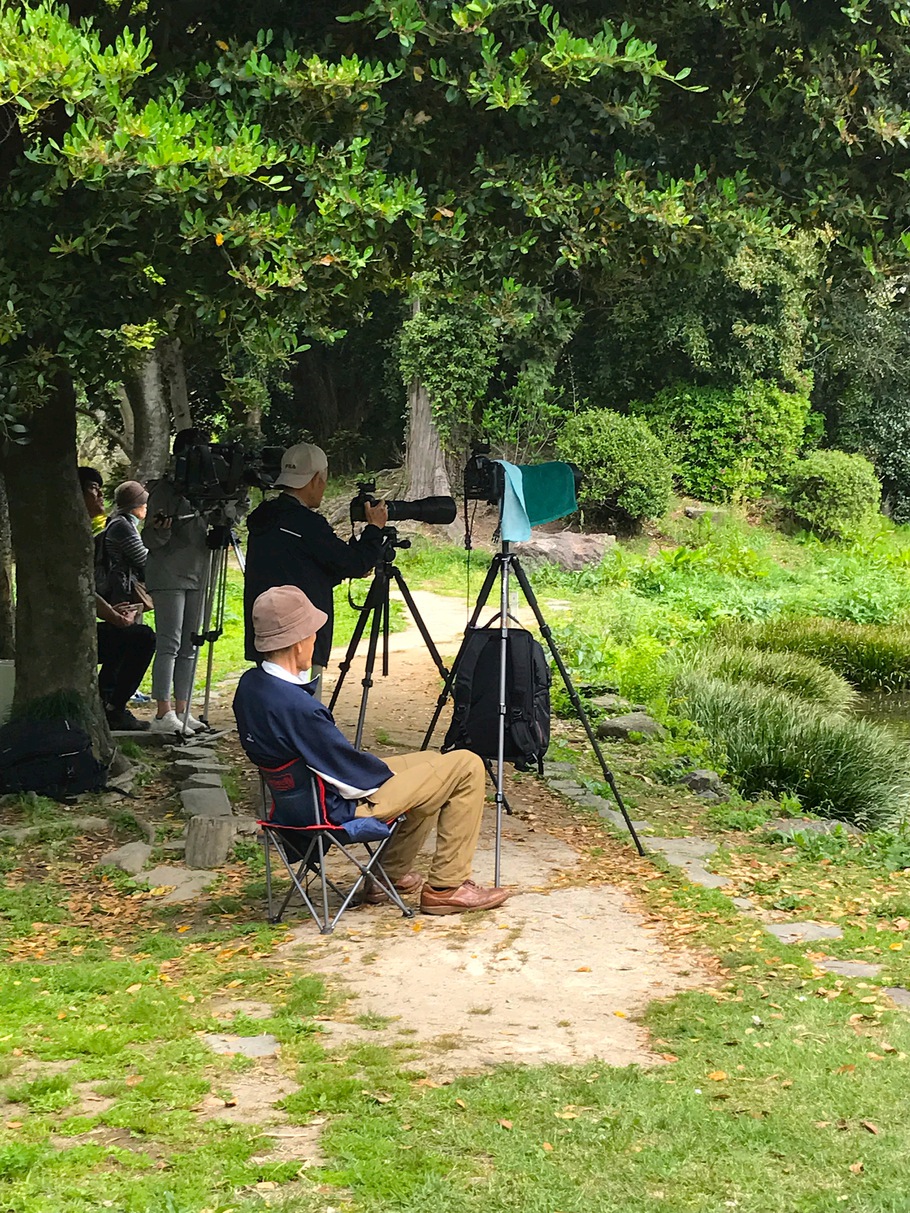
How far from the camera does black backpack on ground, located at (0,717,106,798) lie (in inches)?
287

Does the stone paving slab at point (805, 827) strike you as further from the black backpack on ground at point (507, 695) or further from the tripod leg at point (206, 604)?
the tripod leg at point (206, 604)

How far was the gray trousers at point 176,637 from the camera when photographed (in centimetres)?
855

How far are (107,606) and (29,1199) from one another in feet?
19.6

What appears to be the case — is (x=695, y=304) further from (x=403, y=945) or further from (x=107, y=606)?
(x=403, y=945)

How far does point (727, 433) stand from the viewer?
2258 centimetres

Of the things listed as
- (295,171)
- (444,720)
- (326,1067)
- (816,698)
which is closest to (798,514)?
(816,698)

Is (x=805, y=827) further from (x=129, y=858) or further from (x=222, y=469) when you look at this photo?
(x=222, y=469)

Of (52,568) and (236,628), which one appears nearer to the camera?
(52,568)

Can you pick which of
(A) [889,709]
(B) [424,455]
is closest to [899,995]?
(A) [889,709]

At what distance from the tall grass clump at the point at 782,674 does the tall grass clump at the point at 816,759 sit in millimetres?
1510

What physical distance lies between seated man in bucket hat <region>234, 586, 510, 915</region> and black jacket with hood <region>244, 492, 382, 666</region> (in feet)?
4.12

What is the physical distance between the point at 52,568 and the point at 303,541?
6.47 ft

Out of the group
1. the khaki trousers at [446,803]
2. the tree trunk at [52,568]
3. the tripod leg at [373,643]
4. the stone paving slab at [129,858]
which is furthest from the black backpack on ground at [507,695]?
the tree trunk at [52,568]

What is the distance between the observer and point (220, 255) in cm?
552
